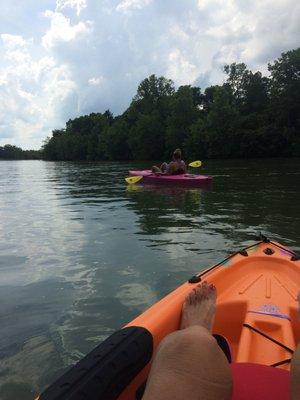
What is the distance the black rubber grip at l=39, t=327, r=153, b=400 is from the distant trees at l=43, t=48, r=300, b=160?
131 ft

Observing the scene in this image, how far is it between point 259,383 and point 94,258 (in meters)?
4.16

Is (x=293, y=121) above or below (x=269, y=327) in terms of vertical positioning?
above

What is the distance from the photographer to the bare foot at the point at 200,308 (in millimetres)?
2693

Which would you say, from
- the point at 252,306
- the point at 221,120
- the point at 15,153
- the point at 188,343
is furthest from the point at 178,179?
the point at 15,153

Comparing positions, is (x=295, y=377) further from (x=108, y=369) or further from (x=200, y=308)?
(x=200, y=308)

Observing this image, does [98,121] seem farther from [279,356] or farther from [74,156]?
[279,356]

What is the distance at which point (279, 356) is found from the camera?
8.22 feet

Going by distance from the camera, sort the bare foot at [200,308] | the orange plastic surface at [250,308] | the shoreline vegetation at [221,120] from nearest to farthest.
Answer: the orange plastic surface at [250,308] → the bare foot at [200,308] → the shoreline vegetation at [221,120]

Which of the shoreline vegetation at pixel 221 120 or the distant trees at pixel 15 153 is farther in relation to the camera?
the distant trees at pixel 15 153

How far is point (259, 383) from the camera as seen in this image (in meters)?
1.96

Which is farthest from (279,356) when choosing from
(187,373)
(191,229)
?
(191,229)

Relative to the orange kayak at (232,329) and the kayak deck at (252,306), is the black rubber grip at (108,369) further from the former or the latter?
the kayak deck at (252,306)

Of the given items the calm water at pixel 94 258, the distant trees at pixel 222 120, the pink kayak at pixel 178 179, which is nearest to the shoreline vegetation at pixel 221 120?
the distant trees at pixel 222 120

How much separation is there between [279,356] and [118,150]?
60.4 m
